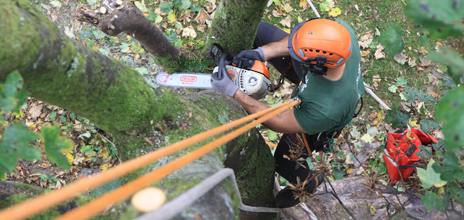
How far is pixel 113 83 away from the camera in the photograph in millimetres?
1286

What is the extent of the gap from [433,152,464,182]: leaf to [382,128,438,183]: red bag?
1648 mm

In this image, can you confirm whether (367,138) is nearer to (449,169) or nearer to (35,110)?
(449,169)

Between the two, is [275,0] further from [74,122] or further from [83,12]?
[74,122]

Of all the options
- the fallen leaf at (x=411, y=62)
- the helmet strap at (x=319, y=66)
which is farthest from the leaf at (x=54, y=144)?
the fallen leaf at (x=411, y=62)

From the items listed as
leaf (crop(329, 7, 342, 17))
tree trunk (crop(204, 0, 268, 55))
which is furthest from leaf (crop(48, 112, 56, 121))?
leaf (crop(329, 7, 342, 17))

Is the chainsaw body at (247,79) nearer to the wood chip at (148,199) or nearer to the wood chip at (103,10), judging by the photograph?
the wood chip at (103,10)

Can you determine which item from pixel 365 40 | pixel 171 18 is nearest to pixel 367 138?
pixel 365 40

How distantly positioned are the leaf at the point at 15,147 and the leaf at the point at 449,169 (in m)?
1.80

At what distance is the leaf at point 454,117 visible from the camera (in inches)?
28.3

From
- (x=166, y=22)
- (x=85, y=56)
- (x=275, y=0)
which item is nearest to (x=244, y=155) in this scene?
(x=85, y=56)

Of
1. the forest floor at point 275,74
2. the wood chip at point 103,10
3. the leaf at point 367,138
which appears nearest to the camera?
the wood chip at point 103,10

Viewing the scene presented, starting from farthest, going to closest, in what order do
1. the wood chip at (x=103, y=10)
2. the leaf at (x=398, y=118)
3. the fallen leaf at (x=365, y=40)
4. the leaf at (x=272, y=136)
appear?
1. the fallen leaf at (x=365, y=40)
2. the leaf at (x=272, y=136)
3. the leaf at (x=398, y=118)
4. the wood chip at (x=103, y=10)

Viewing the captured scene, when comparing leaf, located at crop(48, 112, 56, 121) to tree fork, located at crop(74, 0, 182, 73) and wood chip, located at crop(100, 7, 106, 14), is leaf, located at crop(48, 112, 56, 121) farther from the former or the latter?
wood chip, located at crop(100, 7, 106, 14)

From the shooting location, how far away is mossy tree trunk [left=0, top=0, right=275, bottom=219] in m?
0.89
